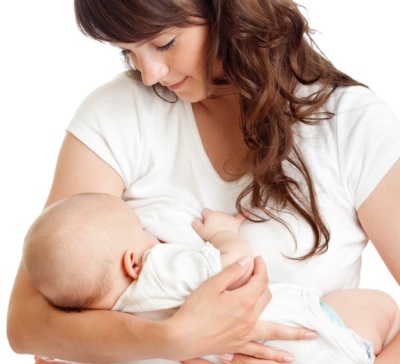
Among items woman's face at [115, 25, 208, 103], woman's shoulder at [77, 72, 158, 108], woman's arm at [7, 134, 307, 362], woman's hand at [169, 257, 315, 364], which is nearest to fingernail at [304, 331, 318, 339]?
woman's arm at [7, 134, 307, 362]

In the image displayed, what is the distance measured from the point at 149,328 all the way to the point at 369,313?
643mm

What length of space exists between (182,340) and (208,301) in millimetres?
112

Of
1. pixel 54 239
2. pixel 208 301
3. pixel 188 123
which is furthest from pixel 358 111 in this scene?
pixel 54 239

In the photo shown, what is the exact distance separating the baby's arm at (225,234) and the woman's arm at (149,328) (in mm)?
77

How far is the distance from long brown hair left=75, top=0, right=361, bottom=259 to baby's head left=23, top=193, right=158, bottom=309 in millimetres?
413

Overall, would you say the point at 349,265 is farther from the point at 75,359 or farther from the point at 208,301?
the point at 75,359

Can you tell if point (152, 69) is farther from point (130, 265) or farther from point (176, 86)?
point (130, 265)

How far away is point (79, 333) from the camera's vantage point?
2.28m

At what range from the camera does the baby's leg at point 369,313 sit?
238cm

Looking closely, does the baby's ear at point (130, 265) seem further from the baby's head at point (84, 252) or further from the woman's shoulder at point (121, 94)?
the woman's shoulder at point (121, 94)

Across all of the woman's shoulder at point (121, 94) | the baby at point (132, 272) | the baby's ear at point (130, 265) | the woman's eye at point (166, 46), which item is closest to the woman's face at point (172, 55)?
the woman's eye at point (166, 46)

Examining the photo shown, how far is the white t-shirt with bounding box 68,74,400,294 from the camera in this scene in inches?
95.3

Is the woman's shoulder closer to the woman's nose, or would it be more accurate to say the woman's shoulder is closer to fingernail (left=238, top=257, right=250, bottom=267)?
the woman's nose

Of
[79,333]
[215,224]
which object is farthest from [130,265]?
[215,224]
